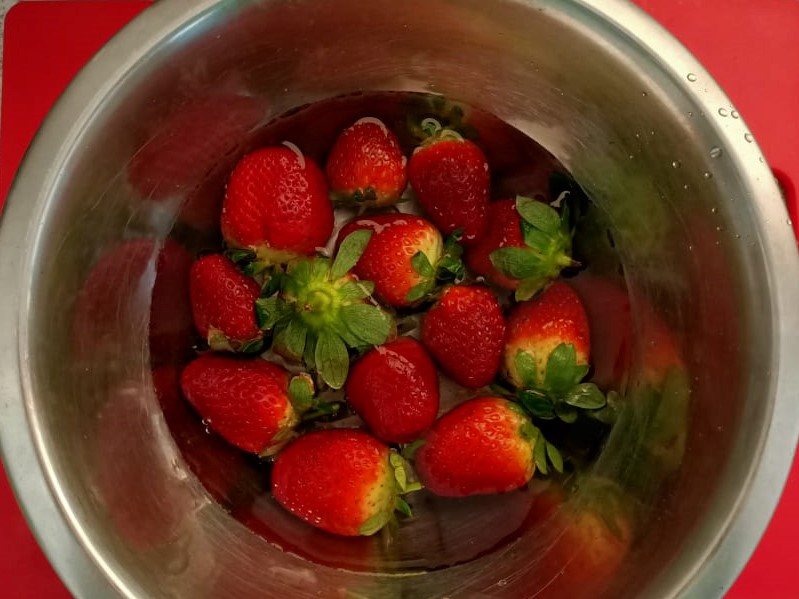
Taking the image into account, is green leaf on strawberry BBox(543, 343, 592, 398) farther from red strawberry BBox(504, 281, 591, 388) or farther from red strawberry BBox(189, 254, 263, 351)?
red strawberry BBox(189, 254, 263, 351)

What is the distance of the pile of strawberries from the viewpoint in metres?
0.77

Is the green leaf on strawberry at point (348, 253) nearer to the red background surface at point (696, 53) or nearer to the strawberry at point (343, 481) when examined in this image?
the strawberry at point (343, 481)

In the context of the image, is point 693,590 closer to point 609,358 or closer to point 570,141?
point 609,358

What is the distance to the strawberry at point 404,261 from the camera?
0.78 metres

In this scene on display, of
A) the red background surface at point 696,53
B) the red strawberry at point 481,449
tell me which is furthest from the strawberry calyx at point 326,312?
the red background surface at point 696,53

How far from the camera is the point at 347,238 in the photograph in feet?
2.52

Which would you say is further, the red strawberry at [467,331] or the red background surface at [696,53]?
the red background surface at [696,53]

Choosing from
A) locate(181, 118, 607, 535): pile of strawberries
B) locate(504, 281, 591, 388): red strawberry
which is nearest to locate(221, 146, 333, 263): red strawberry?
locate(181, 118, 607, 535): pile of strawberries

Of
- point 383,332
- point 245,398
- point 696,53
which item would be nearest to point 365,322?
point 383,332

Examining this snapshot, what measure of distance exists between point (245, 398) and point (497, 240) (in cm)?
28

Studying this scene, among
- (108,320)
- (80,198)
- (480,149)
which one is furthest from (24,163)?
(480,149)

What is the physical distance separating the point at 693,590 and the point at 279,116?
0.54 m

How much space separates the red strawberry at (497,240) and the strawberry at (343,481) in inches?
7.5

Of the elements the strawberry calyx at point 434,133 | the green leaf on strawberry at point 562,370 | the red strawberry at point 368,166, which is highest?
the strawberry calyx at point 434,133
